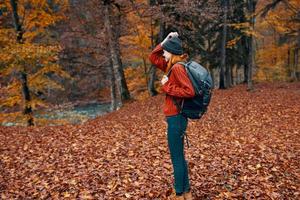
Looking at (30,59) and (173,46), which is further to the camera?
(30,59)

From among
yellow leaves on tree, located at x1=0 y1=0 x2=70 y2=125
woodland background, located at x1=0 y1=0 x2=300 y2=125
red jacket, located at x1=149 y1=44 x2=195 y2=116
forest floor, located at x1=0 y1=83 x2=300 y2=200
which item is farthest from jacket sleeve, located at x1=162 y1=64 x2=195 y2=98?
yellow leaves on tree, located at x1=0 y1=0 x2=70 y2=125

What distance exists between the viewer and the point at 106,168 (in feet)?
25.3

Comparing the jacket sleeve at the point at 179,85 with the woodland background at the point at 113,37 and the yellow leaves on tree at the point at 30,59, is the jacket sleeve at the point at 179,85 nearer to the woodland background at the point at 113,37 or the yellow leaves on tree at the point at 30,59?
the woodland background at the point at 113,37

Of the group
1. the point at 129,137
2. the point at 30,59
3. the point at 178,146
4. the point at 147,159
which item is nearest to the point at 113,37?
the point at 30,59

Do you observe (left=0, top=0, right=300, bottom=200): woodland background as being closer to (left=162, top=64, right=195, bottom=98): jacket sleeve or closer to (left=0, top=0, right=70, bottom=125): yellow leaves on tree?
(left=0, top=0, right=70, bottom=125): yellow leaves on tree

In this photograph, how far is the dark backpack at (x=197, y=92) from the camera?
4.62m

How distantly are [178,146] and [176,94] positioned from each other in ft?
2.66

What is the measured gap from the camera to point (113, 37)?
19.8 metres

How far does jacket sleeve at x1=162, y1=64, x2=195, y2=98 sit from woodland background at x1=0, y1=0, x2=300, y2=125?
1007cm

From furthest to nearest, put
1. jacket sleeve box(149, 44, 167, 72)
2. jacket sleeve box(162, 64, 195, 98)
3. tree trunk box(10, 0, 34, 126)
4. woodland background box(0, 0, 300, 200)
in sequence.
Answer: tree trunk box(10, 0, 34, 126)
woodland background box(0, 0, 300, 200)
jacket sleeve box(149, 44, 167, 72)
jacket sleeve box(162, 64, 195, 98)

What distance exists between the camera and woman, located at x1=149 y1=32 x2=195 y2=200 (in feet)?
15.3

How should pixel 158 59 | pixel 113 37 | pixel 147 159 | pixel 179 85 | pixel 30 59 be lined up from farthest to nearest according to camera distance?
pixel 113 37
pixel 30 59
pixel 147 159
pixel 158 59
pixel 179 85

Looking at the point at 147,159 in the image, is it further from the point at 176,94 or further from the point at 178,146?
the point at 176,94

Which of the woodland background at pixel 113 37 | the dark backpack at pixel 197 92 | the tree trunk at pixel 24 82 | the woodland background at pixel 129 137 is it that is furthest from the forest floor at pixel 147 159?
the woodland background at pixel 113 37
